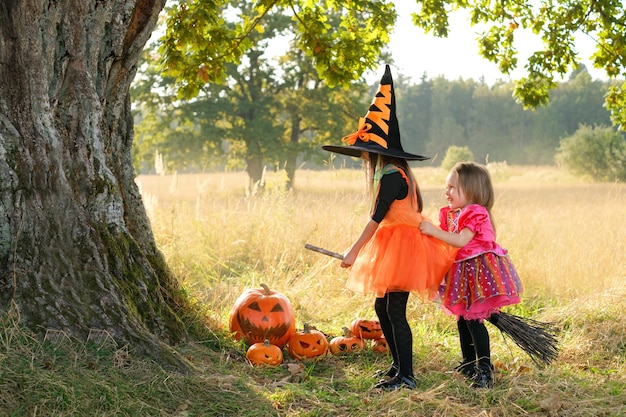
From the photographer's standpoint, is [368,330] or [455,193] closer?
[455,193]

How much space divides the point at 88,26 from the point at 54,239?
4.43 ft

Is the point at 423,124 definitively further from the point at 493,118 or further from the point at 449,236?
the point at 449,236

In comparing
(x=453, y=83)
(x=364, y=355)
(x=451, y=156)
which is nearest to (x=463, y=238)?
(x=364, y=355)

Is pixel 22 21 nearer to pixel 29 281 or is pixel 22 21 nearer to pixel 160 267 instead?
pixel 29 281

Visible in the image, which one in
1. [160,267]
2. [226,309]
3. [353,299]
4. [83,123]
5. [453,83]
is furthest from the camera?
[453,83]

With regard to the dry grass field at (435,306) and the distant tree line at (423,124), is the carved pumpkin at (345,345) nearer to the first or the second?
the dry grass field at (435,306)

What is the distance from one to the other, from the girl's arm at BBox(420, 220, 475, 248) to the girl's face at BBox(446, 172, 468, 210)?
258 millimetres

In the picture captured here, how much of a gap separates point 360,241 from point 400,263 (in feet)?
0.91

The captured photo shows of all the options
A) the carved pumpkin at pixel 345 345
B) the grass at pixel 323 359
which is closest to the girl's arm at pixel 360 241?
the grass at pixel 323 359

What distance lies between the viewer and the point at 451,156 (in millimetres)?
42156

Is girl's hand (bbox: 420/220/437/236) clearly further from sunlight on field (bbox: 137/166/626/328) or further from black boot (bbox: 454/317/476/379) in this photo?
sunlight on field (bbox: 137/166/626/328)

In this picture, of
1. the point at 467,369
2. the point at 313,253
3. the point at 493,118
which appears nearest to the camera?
the point at 467,369

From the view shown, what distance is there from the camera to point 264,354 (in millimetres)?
4688

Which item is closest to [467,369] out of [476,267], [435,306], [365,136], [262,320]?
[476,267]
